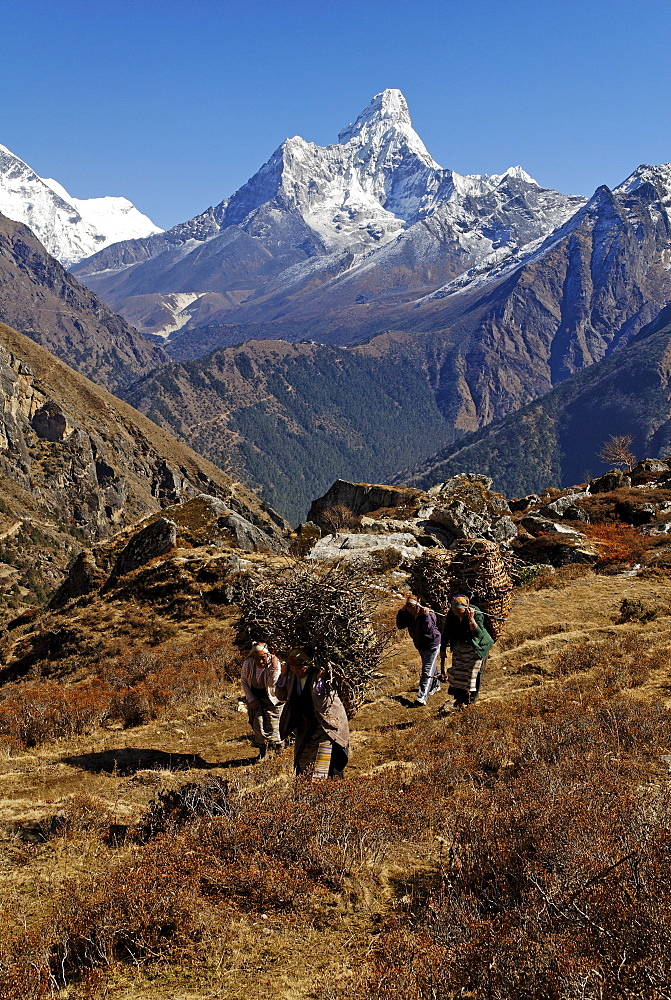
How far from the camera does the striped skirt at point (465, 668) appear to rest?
1220 centimetres

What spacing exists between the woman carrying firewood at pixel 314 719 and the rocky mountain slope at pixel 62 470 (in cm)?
12481

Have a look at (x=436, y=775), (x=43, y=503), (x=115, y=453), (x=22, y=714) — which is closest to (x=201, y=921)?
(x=436, y=775)

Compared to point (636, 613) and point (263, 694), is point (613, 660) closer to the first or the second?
point (636, 613)

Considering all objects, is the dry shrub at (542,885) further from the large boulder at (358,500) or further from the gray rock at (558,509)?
the large boulder at (358,500)

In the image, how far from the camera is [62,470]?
16425 cm

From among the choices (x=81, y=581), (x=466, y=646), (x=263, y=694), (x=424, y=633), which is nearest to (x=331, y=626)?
(x=263, y=694)

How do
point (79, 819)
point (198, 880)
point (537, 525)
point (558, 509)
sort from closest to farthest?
point (198, 880), point (79, 819), point (537, 525), point (558, 509)

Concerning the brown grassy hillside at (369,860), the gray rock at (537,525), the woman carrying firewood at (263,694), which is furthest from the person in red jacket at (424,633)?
the gray rock at (537,525)

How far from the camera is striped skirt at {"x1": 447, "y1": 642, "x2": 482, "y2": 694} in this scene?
480 inches

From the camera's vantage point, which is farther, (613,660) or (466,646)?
(613,660)

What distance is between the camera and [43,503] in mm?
153875

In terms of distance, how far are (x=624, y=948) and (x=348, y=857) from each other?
258 cm

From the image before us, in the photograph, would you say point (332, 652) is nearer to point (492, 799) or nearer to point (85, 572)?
point (492, 799)

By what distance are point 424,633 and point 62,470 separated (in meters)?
166
